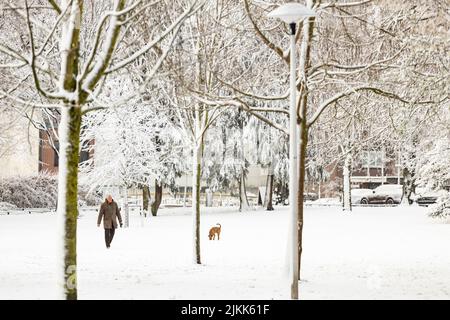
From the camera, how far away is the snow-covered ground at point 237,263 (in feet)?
39.7

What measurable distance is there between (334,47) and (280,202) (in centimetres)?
3805

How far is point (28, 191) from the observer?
42.4 m

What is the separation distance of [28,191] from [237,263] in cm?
2836

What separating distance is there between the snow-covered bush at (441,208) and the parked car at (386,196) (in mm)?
22733

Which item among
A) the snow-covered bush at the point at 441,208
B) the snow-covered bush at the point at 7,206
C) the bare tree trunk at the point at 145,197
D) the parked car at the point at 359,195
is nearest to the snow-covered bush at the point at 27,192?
the snow-covered bush at the point at 7,206

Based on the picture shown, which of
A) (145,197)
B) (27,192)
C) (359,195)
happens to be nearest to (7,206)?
(27,192)

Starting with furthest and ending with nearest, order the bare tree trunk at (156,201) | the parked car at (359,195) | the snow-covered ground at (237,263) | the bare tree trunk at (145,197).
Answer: the parked car at (359,195) < the bare tree trunk at (156,201) < the bare tree trunk at (145,197) < the snow-covered ground at (237,263)

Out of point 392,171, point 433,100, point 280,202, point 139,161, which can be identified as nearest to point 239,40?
point 433,100

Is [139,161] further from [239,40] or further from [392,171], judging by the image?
[392,171]

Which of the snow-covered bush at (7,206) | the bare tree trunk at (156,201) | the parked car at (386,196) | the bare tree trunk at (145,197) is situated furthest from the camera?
the parked car at (386,196)

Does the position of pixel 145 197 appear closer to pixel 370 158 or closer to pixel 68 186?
pixel 370 158

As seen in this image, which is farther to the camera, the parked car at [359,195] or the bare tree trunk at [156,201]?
the parked car at [359,195]

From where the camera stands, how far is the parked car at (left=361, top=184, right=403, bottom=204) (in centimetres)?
5356

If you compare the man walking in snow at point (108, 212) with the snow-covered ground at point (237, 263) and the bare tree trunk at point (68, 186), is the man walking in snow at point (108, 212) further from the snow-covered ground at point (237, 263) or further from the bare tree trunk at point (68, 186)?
the bare tree trunk at point (68, 186)
